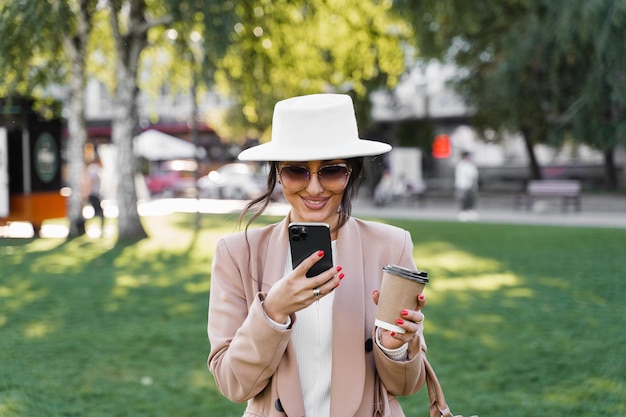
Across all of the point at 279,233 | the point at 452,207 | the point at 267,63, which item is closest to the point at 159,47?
the point at 267,63

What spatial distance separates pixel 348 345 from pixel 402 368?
6.2 inches

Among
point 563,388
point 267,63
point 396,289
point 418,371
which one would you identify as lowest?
point 563,388

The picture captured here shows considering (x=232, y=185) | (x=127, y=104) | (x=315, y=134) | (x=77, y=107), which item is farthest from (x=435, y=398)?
(x=232, y=185)

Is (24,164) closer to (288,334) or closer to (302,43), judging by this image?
(302,43)

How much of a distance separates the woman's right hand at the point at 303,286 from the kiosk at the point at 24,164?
17.7m

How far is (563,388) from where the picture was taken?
240 inches

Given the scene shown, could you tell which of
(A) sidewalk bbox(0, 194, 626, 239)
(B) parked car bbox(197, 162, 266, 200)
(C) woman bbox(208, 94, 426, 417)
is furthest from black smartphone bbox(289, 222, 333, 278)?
(B) parked car bbox(197, 162, 266, 200)

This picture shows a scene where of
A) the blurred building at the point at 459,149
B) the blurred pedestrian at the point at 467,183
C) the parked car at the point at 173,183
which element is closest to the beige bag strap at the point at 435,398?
the blurred pedestrian at the point at 467,183

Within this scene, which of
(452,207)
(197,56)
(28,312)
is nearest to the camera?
(28,312)

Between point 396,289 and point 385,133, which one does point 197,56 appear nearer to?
point 396,289

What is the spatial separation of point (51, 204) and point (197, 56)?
17.2ft

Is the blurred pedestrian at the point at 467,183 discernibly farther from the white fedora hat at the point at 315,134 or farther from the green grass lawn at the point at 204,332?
the white fedora hat at the point at 315,134

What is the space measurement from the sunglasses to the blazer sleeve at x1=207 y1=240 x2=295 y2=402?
261 millimetres

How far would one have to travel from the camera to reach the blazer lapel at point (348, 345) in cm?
225
